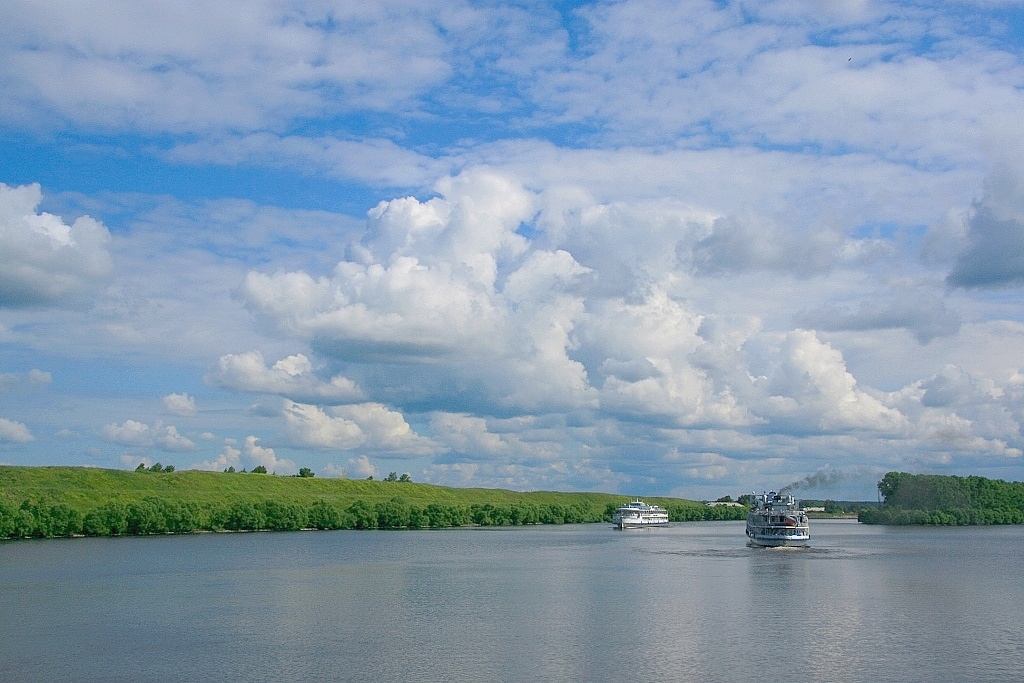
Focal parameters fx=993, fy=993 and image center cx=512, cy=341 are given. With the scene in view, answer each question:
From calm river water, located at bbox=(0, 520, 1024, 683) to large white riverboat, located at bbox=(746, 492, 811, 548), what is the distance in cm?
2396

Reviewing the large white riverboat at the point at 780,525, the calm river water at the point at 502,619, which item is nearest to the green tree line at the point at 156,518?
the calm river water at the point at 502,619

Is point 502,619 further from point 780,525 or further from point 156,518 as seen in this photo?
point 156,518

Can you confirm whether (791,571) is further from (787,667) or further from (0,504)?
(0,504)

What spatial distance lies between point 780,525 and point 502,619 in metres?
87.1

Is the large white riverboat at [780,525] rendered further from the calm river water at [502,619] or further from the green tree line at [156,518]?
the green tree line at [156,518]

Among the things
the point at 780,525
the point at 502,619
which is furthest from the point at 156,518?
the point at 502,619

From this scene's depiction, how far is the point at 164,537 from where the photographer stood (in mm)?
153375

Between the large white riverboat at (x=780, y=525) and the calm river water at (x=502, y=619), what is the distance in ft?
78.6

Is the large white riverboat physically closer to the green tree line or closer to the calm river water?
the calm river water

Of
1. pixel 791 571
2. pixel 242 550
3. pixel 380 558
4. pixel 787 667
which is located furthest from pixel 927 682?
pixel 242 550

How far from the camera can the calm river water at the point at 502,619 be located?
152 ft

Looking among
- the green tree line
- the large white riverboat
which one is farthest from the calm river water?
the green tree line

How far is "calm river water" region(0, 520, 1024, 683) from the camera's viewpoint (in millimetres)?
46188

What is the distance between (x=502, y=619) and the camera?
61.6 meters
